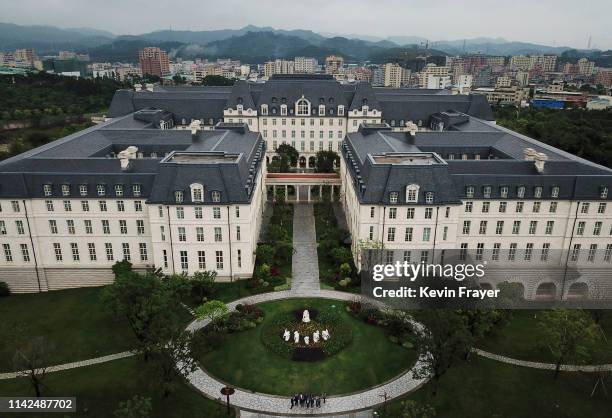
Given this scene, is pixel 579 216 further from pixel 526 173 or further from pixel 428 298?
pixel 428 298

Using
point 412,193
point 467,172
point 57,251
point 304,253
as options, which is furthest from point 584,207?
point 57,251

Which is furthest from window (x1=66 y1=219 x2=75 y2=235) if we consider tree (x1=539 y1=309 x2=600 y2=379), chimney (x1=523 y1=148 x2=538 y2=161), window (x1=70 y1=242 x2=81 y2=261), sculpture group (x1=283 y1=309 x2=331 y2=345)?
chimney (x1=523 y1=148 x2=538 y2=161)

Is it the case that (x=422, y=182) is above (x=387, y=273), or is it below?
above

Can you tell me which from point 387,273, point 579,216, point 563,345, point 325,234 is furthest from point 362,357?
point 579,216

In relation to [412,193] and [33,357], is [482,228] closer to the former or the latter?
[412,193]

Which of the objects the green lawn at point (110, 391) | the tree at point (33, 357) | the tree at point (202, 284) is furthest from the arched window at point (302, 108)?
the tree at point (33, 357)

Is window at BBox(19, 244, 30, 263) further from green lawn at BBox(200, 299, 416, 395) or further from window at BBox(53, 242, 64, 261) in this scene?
green lawn at BBox(200, 299, 416, 395)
